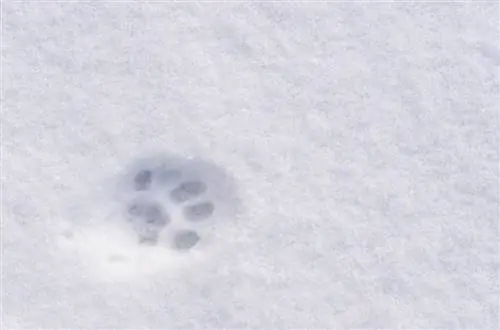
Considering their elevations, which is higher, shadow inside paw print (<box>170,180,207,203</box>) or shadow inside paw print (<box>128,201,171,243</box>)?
shadow inside paw print (<box>170,180,207,203</box>)

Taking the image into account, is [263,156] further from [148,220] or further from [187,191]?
[148,220]

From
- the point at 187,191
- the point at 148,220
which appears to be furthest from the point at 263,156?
the point at 148,220

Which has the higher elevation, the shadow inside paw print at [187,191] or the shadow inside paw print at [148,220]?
the shadow inside paw print at [187,191]

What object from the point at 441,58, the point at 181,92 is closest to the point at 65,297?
the point at 181,92

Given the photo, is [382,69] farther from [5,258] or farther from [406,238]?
[5,258]
